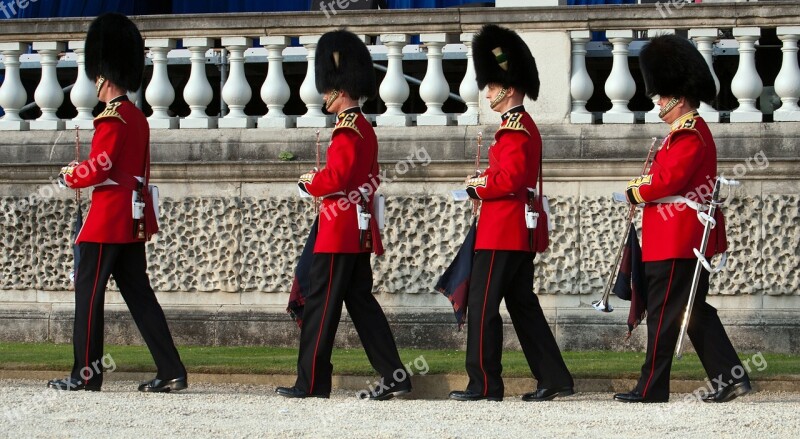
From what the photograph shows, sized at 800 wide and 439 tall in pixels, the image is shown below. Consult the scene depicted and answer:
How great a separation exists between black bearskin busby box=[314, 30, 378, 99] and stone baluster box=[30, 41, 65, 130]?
2.68 metres

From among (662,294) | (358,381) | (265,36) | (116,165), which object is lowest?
(358,381)

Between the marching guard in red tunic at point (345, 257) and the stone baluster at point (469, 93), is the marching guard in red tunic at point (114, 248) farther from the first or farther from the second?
the stone baluster at point (469, 93)

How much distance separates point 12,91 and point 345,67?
3.10 m

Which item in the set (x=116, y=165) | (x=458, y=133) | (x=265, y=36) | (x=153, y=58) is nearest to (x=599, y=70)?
(x=458, y=133)

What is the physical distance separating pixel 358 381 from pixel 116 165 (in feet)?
5.34

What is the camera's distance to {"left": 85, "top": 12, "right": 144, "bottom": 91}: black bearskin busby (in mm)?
7867

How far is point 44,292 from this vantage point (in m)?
9.87

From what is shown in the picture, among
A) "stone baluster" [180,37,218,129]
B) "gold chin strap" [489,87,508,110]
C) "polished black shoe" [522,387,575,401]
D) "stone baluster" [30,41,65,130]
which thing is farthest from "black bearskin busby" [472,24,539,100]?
"stone baluster" [30,41,65,130]

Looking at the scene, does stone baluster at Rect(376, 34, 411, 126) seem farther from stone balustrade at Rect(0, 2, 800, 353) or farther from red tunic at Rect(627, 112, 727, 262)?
red tunic at Rect(627, 112, 727, 262)

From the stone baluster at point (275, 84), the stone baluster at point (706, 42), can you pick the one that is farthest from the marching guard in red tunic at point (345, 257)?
the stone baluster at point (706, 42)

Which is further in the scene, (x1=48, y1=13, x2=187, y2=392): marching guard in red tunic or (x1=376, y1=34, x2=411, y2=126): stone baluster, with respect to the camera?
(x1=376, y1=34, x2=411, y2=126): stone baluster

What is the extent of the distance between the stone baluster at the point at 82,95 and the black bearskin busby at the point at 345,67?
2459mm

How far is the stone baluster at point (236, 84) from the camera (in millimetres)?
9641

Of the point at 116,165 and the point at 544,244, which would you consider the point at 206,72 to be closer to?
the point at 116,165
